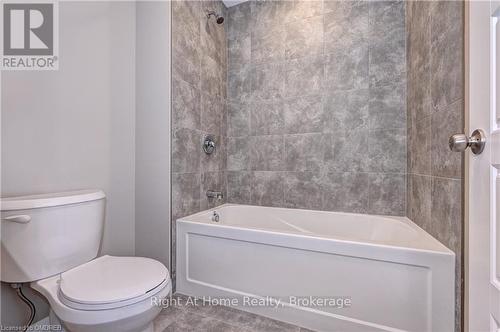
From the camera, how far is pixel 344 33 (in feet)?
6.37

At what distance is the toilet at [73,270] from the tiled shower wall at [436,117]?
4.49 ft

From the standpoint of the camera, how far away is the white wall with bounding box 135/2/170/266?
65.8 inches

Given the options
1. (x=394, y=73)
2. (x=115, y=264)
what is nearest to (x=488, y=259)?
(x=115, y=264)

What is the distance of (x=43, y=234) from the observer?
3.50 ft

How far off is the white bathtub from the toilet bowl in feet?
1.60

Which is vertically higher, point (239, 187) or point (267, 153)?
point (267, 153)

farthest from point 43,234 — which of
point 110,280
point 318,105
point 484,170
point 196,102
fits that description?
point 318,105

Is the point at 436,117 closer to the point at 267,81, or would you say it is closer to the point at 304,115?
the point at 304,115

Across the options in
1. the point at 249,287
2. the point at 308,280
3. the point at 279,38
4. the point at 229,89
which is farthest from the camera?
the point at 229,89

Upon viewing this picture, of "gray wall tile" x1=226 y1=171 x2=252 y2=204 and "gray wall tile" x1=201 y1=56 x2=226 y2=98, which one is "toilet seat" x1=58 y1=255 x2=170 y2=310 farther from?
"gray wall tile" x1=201 y1=56 x2=226 y2=98

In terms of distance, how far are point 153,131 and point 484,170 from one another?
1731mm

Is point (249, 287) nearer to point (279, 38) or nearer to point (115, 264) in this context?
point (115, 264)

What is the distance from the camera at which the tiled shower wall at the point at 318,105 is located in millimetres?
1833

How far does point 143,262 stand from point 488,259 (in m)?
1.37
